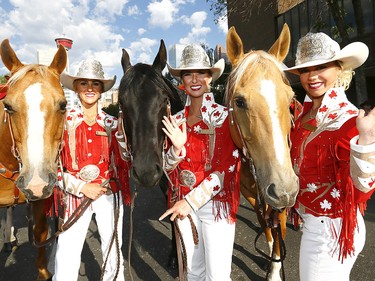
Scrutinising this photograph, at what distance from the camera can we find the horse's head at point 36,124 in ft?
6.48

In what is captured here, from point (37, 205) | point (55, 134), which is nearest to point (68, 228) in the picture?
point (55, 134)

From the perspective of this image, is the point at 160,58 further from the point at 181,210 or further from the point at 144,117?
the point at 181,210

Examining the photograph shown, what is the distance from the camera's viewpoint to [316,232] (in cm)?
179

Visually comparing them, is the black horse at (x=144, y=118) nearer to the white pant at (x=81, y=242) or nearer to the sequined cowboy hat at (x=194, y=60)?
the sequined cowboy hat at (x=194, y=60)

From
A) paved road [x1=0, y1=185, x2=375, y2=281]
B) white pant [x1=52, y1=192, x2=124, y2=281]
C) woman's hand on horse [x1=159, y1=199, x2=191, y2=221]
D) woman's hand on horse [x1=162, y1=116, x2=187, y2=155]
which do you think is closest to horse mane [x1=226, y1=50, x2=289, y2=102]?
woman's hand on horse [x1=162, y1=116, x2=187, y2=155]

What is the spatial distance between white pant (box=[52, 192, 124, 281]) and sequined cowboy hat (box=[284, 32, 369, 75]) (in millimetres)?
1906

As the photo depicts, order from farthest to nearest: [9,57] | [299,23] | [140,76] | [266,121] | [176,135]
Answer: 1. [299,23]
2. [140,76]
3. [9,57]
4. [176,135]
5. [266,121]

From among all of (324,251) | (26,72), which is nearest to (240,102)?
(324,251)

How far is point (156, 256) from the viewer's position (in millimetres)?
4094

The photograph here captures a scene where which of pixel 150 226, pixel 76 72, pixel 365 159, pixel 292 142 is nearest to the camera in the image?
pixel 365 159

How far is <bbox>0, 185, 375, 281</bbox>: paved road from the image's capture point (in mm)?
3547

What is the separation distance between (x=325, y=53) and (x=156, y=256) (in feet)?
11.3

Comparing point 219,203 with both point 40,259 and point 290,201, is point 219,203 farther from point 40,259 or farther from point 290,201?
point 40,259

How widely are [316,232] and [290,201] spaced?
0.36 metres
